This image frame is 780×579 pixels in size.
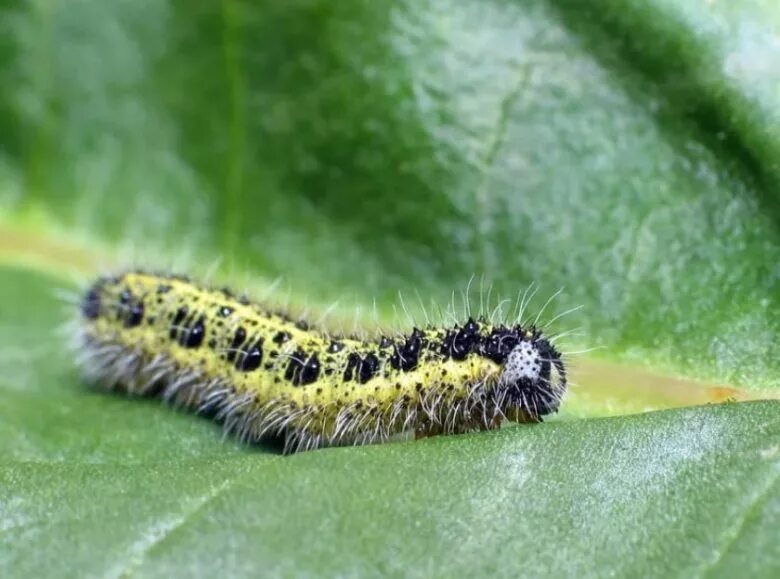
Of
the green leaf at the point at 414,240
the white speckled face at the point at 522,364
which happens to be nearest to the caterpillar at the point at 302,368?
the white speckled face at the point at 522,364

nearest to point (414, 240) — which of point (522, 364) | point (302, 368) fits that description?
point (302, 368)

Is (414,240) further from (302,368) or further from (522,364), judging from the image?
(522,364)

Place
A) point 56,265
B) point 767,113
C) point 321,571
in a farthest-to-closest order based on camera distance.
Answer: point 56,265 → point 767,113 → point 321,571

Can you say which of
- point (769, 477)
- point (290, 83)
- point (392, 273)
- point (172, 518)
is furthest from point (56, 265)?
point (769, 477)

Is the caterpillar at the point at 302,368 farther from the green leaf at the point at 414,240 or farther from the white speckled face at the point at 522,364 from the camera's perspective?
the green leaf at the point at 414,240

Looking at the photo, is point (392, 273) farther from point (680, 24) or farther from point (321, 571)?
point (321, 571)

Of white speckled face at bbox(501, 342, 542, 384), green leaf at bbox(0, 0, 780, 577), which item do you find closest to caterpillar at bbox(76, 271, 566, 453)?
white speckled face at bbox(501, 342, 542, 384)

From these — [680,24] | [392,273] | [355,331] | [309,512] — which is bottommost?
[309,512]

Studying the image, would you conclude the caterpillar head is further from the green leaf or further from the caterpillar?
the green leaf
